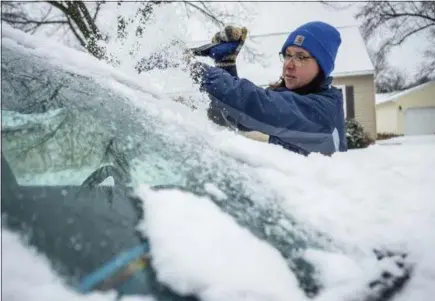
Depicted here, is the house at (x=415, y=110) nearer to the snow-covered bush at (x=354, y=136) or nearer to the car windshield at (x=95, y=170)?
the snow-covered bush at (x=354, y=136)

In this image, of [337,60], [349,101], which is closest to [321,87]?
[349,101]

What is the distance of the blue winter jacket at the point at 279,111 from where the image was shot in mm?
1992

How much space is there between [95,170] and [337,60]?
1805 centimetres

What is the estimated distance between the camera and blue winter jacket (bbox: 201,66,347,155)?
1992mm

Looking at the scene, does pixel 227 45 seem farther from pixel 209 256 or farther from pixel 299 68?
pixel 209 256

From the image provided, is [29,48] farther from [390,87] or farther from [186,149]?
[390,87]

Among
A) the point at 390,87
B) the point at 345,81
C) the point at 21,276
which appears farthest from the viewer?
the point at 390,87

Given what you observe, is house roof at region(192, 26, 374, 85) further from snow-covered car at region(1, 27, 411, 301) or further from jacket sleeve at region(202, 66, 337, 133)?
snow-covered car at region(1, 27, 411, 301)

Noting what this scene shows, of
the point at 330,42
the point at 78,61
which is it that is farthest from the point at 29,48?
the point at 330,42

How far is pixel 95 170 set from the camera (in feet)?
3.59

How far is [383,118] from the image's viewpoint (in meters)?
37.1

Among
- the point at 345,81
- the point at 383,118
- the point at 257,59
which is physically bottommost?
the point at 383,118

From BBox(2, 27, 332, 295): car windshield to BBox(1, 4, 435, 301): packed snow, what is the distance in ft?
0.10

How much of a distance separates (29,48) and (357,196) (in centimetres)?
112
